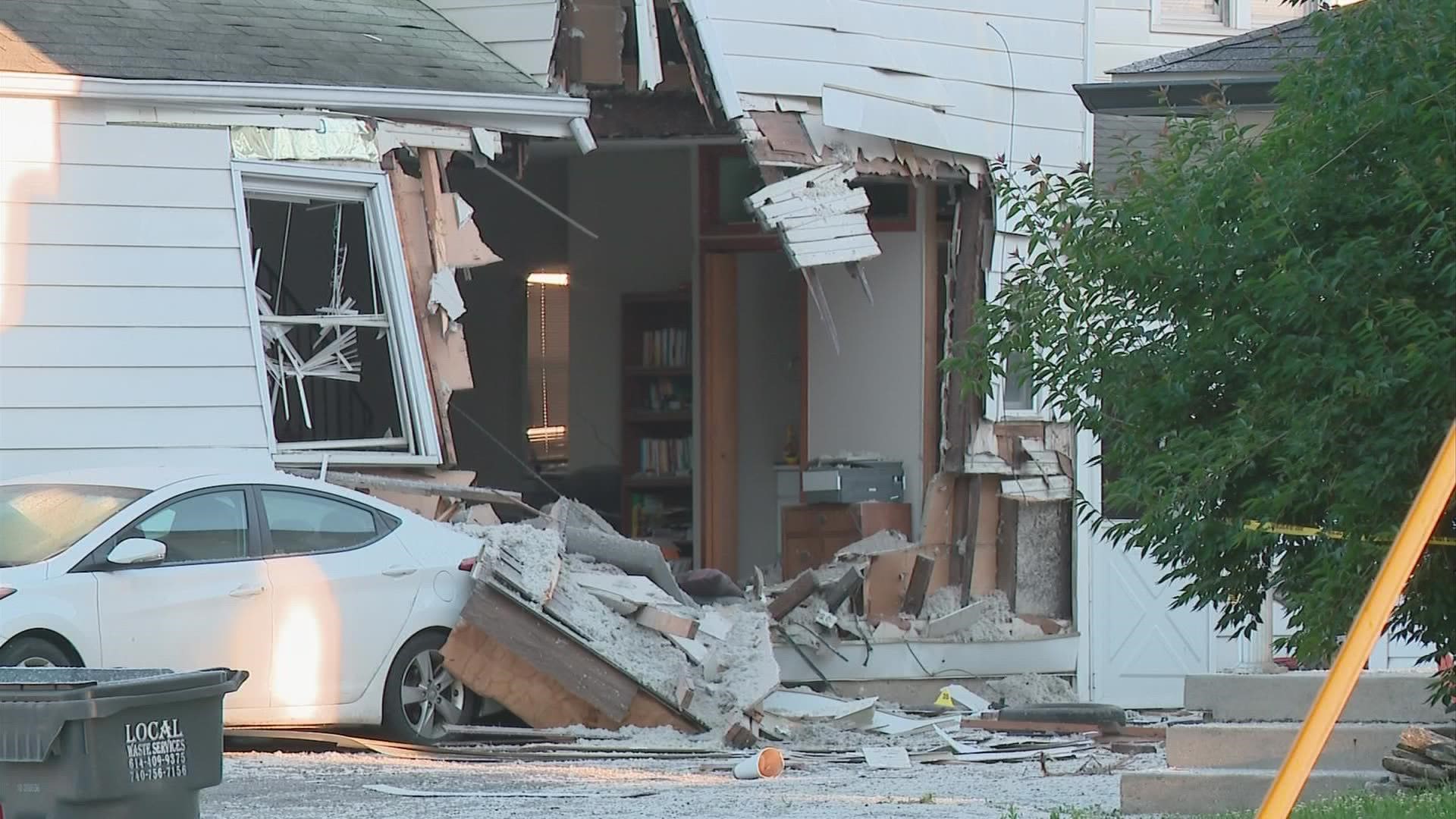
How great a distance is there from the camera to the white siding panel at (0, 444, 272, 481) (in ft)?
41.2

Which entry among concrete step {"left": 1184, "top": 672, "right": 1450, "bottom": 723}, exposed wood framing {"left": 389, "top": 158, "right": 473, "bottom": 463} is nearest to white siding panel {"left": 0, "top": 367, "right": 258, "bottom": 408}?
exposed wood framing {"left": 389, "top": 158, "right": 473, "bottom": 463}

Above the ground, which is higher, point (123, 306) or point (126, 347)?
point (123, 306)

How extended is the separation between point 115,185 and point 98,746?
7.25 meters

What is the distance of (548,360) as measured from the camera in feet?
64.0

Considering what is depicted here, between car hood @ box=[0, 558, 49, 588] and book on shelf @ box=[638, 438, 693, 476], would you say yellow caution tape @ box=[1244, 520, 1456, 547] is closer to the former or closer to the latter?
car hood @ box=[0, 558, 49, 588]

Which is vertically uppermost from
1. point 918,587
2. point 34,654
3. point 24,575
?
point 24,575

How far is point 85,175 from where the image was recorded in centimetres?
1299

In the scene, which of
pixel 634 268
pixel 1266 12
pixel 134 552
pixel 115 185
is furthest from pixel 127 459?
pixel 1266 12

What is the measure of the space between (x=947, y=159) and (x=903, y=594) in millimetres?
3439

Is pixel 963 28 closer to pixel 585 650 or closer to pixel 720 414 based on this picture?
pixel 720 414

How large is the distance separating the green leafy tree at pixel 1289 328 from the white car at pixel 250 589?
496 centimetres

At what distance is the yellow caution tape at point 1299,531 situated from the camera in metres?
6.78

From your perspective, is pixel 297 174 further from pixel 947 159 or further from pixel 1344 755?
pixel 1344 755

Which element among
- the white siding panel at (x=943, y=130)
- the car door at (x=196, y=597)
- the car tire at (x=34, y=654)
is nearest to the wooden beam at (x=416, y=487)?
the car door at (x=196, y=597)
